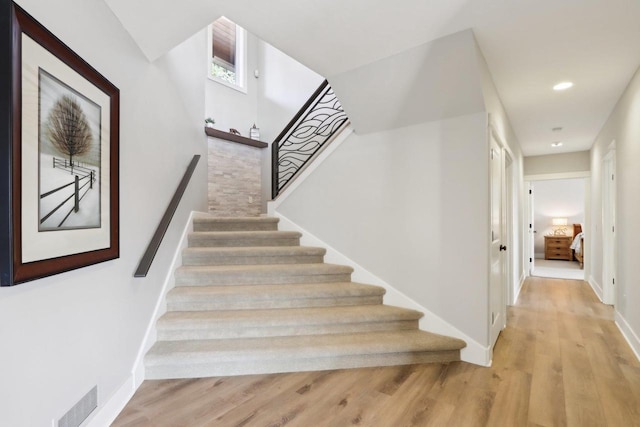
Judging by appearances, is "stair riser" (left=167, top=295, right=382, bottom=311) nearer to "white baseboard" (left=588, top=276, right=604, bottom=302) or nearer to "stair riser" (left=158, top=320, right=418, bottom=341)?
"stair riser" (left=158, top=320, right=418, bottom=341)

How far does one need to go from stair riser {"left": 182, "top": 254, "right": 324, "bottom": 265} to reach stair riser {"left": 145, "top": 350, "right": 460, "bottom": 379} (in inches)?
45.2

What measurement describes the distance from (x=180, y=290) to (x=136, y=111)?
1531 millimetres

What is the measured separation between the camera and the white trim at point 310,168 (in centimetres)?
357

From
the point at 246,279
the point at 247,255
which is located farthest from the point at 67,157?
the point at 247,255

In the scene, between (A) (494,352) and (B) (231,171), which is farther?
Answer: (B) (231,171)

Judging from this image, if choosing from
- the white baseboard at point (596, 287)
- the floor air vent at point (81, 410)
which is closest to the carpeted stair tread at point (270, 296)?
the floor air vent at point (81, 410)

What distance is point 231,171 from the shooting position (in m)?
5.48

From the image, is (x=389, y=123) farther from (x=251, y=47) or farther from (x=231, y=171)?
(x=251, y=47)

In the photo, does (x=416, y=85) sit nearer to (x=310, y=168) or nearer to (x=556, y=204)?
(x=310, y=168)

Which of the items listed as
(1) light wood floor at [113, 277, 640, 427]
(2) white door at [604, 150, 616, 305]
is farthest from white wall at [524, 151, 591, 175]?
(1) light wood floor at [113, 277, 640, 427]

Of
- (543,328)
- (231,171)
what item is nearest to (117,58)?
(231,171)

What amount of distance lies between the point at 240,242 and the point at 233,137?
245 centimetres

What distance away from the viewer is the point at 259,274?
3.11 meters

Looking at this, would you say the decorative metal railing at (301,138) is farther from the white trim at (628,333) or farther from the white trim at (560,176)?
the white trim at (560,176)
